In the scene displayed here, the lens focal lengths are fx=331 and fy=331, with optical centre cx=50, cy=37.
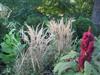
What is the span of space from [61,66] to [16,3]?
569cm

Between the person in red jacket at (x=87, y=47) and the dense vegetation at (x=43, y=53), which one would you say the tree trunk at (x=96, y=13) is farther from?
the person in red jacket at (x=87, y=47)

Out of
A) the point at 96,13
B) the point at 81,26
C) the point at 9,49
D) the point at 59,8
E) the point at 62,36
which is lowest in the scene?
the point at 96,13

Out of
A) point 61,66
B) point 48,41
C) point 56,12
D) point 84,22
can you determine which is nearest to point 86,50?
point 61,66

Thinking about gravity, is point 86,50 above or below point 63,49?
above

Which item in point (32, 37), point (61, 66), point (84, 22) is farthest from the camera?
point (84, 22)

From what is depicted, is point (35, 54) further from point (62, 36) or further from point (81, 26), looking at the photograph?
point (81, 26)

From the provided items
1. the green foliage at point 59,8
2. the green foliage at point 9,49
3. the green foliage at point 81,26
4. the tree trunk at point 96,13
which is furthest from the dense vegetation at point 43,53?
the tree trunk at point 96,13

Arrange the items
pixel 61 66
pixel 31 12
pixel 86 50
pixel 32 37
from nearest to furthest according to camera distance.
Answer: pixel 86 50
pixel 61 66
pixel 32 37
pixel 31 12

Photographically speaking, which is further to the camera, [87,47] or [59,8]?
[59,8]

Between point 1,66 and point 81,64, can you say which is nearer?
point 81,64

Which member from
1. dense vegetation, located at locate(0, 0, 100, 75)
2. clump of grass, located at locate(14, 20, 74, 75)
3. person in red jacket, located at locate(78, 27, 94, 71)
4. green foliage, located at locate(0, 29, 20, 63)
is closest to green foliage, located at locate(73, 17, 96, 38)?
dense vegetation, located at locate(0, 0, 100, 75)

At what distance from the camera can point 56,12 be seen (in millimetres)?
13180

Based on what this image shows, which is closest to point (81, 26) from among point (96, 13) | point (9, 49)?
point (9, 49)

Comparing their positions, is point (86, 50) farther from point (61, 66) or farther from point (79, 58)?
point (61, 66)
